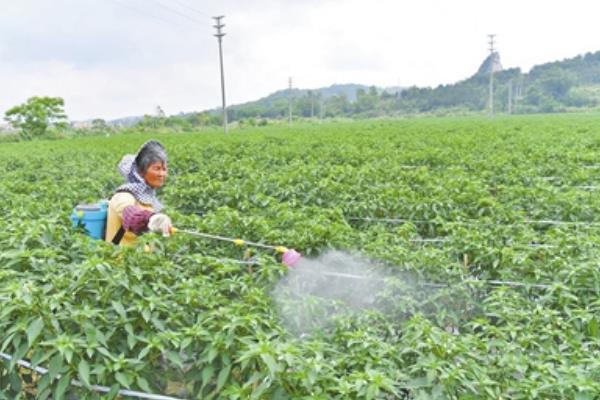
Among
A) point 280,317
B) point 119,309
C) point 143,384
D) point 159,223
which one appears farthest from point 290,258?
point 143,384

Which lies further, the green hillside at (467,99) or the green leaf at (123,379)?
the green hillside at (467,99)

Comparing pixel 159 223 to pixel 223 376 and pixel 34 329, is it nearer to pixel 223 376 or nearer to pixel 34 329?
pixel 34 329

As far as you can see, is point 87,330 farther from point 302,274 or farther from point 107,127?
point 107,127

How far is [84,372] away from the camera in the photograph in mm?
2340

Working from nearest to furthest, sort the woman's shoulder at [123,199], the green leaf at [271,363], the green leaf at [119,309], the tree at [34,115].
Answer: the green leaf at [271,363] → the green leaf at [119,309] → the woman's shoulder at [123,199] → the tree at [34,115]

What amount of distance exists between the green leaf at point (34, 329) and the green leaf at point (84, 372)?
24cm

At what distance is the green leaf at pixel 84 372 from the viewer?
90.7 inches

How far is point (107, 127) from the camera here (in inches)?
2085

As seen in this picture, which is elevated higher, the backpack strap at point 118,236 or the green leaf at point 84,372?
the backpack strap at point 118,236

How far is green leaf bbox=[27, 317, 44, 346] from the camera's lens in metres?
2.42

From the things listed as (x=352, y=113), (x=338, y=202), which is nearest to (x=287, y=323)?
(x=338, y=202)

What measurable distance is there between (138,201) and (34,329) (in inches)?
73.4

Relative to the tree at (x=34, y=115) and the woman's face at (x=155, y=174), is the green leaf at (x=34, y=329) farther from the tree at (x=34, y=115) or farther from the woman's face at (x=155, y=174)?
the tree at (x=34, y=115)

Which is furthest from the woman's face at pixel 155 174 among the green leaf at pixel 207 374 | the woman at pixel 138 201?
the green leaf at pixel 207 374
